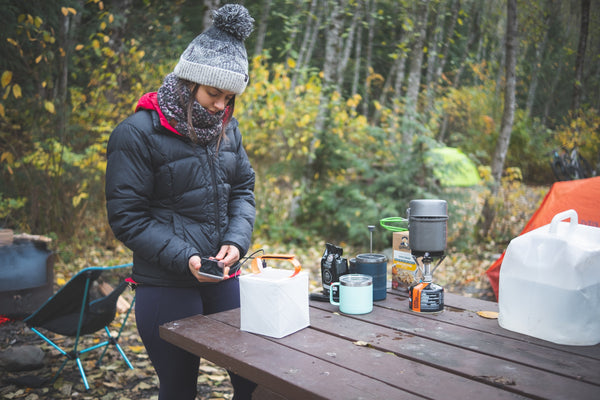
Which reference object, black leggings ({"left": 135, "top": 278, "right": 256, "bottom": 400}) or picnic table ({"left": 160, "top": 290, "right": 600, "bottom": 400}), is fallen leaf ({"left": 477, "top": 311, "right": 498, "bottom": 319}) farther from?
black leggings ({"left": 135, "top": 278, "right": 256, "bottom": 400})

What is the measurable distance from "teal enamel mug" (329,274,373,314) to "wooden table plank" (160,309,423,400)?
0.43 m

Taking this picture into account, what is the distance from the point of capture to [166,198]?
1.84 meters

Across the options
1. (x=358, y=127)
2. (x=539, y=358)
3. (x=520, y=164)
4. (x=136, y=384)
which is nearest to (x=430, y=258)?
(x=539, y=358)

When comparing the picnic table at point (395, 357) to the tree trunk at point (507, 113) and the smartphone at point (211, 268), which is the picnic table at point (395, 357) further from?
the tree trunk at point (507, 113)

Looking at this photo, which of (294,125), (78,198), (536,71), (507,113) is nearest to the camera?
(78,198)

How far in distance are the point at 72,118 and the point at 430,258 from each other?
4724 millimetres

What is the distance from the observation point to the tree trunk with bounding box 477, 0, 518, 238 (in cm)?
622

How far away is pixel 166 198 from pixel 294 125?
17.7 feet

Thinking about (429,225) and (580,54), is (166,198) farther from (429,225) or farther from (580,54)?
(580,54)

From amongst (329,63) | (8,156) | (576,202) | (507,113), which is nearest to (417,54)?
(329,63)

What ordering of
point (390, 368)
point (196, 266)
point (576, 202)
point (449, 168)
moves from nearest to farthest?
point (390, 368) < point (196, 266) < point (576, 202) < point (449, 168)

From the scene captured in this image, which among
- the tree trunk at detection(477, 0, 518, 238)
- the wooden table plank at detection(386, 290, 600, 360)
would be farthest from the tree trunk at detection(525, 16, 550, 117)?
the wooden table plank at detection(386, 290, 600, 360)

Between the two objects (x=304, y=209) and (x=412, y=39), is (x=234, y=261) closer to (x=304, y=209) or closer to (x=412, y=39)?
(x=304, y=209)

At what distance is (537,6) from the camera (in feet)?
25.7
